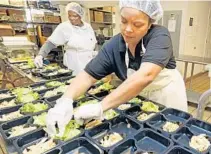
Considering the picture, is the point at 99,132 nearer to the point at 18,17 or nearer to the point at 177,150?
the point at 177,150

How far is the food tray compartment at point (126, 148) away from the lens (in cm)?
82

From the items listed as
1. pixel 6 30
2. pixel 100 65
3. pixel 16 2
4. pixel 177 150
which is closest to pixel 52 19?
pixel 16 2

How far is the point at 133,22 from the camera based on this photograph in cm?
102

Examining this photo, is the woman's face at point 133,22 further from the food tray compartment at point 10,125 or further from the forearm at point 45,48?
the forearm at point 45,48

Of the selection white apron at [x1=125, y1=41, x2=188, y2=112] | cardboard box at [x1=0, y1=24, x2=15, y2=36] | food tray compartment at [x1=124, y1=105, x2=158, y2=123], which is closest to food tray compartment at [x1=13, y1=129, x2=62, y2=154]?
food tray compartment at [x1=124, y1=105, x2=158, y2=123]

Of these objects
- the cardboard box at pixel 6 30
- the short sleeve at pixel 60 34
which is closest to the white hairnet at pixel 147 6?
the short sleeve at pixel 60 34

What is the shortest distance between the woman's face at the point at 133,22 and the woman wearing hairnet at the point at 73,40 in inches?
60.4

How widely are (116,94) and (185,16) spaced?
358 centimetres

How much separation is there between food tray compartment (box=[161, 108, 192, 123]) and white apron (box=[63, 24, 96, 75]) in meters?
1.68

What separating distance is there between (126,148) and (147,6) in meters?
0.72

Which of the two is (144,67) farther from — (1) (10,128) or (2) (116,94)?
(1) (10,128)

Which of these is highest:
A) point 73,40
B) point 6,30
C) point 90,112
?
point 6,30

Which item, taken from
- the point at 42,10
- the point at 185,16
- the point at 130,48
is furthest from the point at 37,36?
the point at 130,48

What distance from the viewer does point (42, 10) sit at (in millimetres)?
4688
